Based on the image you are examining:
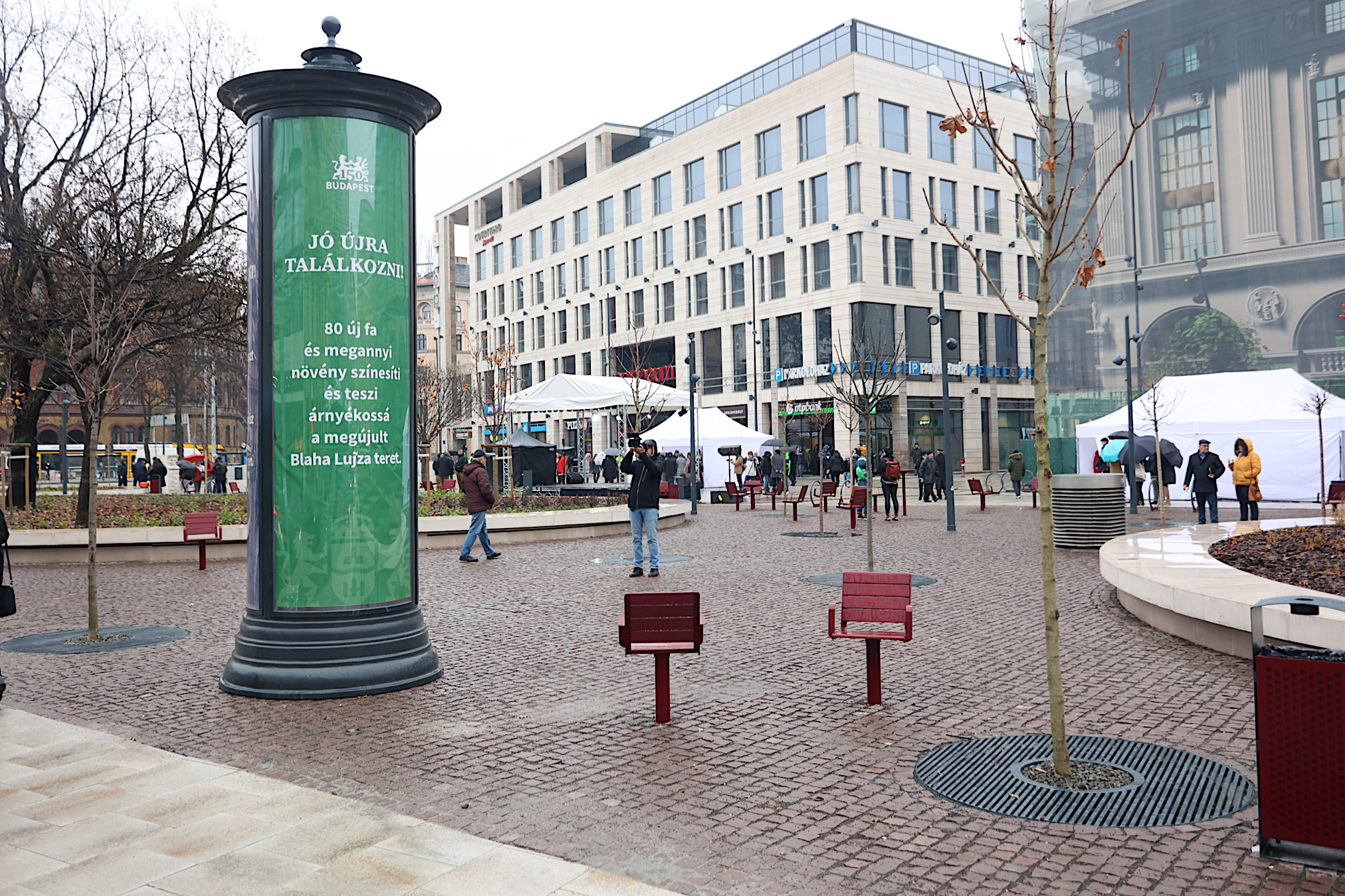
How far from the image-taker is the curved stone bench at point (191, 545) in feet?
53.3

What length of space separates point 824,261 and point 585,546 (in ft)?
114

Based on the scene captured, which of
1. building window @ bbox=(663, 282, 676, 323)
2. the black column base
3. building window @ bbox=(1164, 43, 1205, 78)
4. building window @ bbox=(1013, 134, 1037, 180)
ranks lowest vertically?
the black column base

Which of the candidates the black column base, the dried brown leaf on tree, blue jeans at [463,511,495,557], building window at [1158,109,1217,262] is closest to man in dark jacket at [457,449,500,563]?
blue jeans at [463,511,495,557]

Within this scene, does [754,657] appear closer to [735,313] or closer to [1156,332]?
[1156,332]

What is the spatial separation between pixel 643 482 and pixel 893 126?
135 feet

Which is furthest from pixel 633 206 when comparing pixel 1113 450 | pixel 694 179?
pixel 1113 450

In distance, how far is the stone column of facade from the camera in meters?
38.0

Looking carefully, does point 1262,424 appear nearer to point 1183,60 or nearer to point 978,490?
point 978,490

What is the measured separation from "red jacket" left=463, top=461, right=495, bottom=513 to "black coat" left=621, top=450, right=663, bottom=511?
3028 millimetres

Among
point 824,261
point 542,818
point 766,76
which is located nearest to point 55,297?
point 542,818

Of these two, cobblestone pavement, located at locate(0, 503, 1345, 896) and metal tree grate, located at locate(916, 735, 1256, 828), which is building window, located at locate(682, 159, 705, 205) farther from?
metal tree grate, located at locate(916, 735, 1256, 828)

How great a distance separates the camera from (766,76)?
55.2 meters

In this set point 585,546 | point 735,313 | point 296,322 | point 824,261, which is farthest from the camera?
point 735,313

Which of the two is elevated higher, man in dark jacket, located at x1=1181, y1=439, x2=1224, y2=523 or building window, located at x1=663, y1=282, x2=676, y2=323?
building window, located at x1=663, y1=282, x2=676, y2=323
